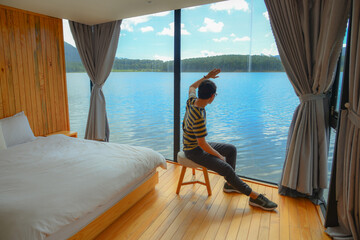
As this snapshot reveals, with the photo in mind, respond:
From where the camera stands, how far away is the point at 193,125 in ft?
7.24

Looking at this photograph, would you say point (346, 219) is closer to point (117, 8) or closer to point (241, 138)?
point (241, 138)

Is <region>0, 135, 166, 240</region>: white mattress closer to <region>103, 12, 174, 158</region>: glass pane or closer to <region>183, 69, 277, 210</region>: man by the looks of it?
<region>183, 69, 277, 210</region>: man

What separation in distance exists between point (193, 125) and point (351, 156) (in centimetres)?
126

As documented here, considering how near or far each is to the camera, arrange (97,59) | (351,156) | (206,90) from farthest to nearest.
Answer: (97,59)
(206,90)
(351,156)

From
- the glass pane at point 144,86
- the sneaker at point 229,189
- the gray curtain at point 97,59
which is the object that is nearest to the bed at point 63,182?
the sneaker at point 229,189

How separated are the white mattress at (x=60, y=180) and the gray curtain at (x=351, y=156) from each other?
169 centimetres

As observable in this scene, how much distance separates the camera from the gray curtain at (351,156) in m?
1.49

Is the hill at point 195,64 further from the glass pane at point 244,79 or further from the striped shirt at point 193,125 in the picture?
the striped shirt at point 193,125

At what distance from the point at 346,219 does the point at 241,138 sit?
156 centimetres

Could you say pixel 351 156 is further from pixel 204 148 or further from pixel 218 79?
pixel 218 79

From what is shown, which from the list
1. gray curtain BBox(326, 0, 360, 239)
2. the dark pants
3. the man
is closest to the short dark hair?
the man

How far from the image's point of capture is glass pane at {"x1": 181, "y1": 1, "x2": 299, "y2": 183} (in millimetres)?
2697

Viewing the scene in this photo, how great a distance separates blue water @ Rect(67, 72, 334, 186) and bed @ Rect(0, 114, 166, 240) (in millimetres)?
1187

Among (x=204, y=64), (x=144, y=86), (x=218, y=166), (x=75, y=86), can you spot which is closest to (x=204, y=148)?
(x=218, y=166)
